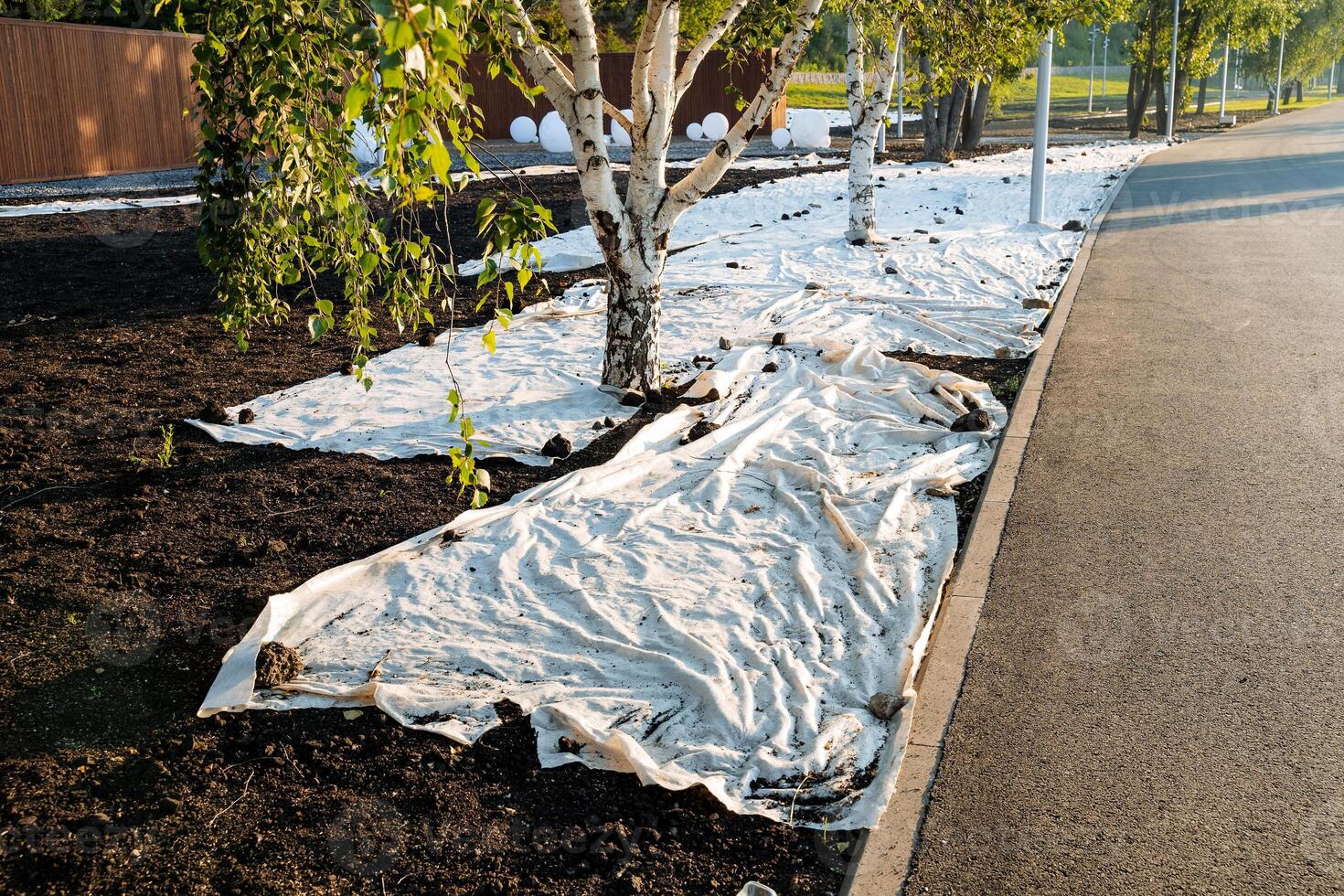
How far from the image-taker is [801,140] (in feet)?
102

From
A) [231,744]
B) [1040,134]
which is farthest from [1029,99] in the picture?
[231,744]

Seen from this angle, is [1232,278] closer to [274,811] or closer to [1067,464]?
[1067,464]

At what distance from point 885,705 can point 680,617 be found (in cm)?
104

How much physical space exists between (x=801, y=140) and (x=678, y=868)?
29.8m

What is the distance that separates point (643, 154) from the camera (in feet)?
24.9

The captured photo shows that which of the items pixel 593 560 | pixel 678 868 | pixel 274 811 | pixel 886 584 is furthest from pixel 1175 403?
pixel 274 811

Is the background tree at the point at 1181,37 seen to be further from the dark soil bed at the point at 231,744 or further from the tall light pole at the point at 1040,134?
the dark soil bed at the point at 231,744

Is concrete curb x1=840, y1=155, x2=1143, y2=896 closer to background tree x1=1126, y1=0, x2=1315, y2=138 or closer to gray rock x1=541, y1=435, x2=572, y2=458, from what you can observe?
gray rock x1=541, y1=435, x2=572, y2=458

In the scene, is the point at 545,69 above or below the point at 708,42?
below

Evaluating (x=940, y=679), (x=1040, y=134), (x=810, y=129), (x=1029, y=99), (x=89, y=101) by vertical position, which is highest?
(x=1029, y=99)

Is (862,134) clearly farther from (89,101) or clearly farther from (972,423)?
(89,101)

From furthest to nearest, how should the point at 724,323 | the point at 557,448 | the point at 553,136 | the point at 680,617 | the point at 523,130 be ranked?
the point at 523,130, the point at 553,136, the point at 724,323, the point at 557,448, the point at 680,617

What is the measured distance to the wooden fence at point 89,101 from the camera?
2122cm

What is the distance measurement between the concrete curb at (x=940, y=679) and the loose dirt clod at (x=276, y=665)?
223cm
